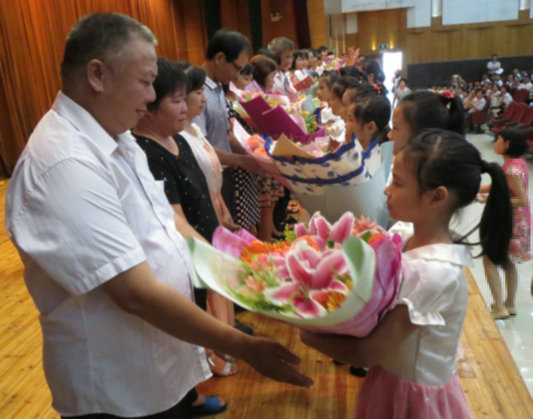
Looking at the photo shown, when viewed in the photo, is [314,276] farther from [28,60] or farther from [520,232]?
[28,60]

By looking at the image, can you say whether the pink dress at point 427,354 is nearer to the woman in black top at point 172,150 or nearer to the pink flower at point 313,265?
the pink flower at point 313,265

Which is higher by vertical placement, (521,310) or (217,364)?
(217,364)

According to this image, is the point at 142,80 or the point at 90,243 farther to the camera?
the point at 142,80

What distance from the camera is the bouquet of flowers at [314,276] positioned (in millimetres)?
893

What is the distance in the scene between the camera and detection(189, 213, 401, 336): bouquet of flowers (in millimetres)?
893

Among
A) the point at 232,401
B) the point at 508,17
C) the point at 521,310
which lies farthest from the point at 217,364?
the point at 508,17

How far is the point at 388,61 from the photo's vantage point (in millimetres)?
20812

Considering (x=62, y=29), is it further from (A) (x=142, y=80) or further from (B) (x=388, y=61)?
(B) (x=388, y=61)

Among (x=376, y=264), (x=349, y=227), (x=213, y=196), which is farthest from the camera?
(x=213, y=196)

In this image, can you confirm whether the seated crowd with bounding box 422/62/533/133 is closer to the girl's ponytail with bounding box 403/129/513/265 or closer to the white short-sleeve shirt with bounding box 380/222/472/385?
the girl's ponytail with bounding box 403/129/513/265

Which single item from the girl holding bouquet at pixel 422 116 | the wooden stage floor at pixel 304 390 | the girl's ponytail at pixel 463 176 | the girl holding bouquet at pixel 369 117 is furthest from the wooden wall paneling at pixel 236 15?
the girl's ponytail at pixel 463 176

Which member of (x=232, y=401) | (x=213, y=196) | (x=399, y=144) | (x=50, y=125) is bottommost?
(x=232, y=401)

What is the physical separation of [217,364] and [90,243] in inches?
65.1

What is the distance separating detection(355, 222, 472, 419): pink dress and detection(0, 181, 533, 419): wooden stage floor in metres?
0.88
